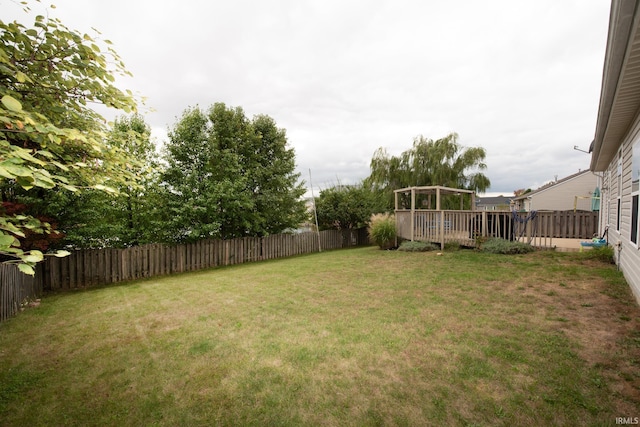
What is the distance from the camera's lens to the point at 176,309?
16.9ft

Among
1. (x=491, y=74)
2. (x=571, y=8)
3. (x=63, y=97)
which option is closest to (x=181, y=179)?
(x=63, y=97)

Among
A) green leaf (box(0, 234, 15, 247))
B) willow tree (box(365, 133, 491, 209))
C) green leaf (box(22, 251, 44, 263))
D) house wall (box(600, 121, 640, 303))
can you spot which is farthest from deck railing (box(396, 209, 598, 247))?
green leaf (box(0, 234, 15, 247))

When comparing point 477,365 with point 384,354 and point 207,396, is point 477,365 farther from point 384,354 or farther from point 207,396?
point 207,396

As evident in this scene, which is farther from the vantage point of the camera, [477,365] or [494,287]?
[494,287]

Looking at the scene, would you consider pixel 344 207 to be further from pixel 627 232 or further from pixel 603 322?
pixel 603 322

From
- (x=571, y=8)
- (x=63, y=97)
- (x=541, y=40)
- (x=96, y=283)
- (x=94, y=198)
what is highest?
(x=541, y=40)

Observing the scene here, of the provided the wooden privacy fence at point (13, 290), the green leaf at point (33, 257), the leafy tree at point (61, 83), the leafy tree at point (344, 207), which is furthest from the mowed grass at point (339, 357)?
the leafy tree at point (344, 207)

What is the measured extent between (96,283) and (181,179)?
3979 millimetres

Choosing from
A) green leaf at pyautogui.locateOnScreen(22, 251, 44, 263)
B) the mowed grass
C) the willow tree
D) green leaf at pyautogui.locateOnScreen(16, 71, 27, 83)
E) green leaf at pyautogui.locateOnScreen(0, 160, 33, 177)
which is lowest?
the mowed grass

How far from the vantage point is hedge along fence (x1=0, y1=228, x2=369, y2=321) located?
17.5 feet

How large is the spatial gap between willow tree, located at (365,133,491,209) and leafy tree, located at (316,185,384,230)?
7.35ft

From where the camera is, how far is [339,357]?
3.12 m

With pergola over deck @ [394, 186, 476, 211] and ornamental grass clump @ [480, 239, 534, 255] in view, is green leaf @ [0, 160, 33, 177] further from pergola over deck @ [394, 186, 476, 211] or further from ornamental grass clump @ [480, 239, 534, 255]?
pergola over deck @ [394, 186, 476, 211]

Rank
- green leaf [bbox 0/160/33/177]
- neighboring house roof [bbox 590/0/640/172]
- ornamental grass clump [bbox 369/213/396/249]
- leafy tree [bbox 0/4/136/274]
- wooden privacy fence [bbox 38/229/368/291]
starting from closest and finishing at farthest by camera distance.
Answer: green leaf [bbox 0/160/33/177], leafy tree [bbox 0/4/136/274], neighboring house roof [bbox 590/0/640/172], wooden privacy fence [bbox 38/229/368/291], ornamental grass clump [bbox 369/213/396/249]
